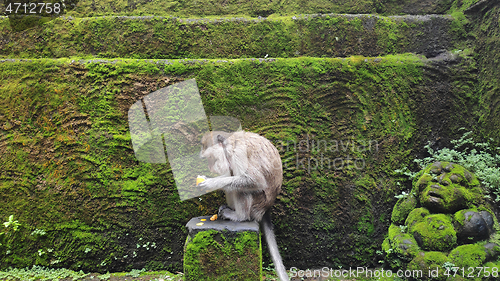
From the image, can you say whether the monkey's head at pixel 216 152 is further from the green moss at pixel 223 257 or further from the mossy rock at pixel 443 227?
the mossy rock at pixel 443 227

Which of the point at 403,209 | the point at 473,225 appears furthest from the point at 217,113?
the point at 473,225

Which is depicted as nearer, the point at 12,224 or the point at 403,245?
the point at 403,245

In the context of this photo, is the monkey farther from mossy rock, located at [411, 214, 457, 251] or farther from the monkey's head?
mossy rock, located at [411, 214, 457, 251]

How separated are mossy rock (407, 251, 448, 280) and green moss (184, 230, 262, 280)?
67.1 inches

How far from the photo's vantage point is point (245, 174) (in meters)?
2.97

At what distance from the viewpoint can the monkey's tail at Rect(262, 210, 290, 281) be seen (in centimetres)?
302

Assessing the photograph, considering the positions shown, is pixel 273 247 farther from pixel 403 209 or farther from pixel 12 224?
pixel 12 224

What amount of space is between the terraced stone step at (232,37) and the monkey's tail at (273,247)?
7.77 ft

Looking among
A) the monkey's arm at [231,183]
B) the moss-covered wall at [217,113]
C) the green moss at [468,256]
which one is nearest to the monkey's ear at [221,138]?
the monkey's arm at [231,183]

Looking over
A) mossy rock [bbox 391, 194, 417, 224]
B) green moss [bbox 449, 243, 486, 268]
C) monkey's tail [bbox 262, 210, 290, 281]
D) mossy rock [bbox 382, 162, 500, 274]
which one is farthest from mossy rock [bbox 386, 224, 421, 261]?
monkey's tail [bbox 262, 210, 290, 281]

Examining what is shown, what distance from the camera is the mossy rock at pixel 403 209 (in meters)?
3.66

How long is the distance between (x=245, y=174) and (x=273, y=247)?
3.05 ft

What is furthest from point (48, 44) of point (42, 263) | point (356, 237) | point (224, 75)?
point (356, 237)

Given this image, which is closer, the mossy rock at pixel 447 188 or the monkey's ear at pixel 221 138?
the monkey's ear at pixel 221 138
